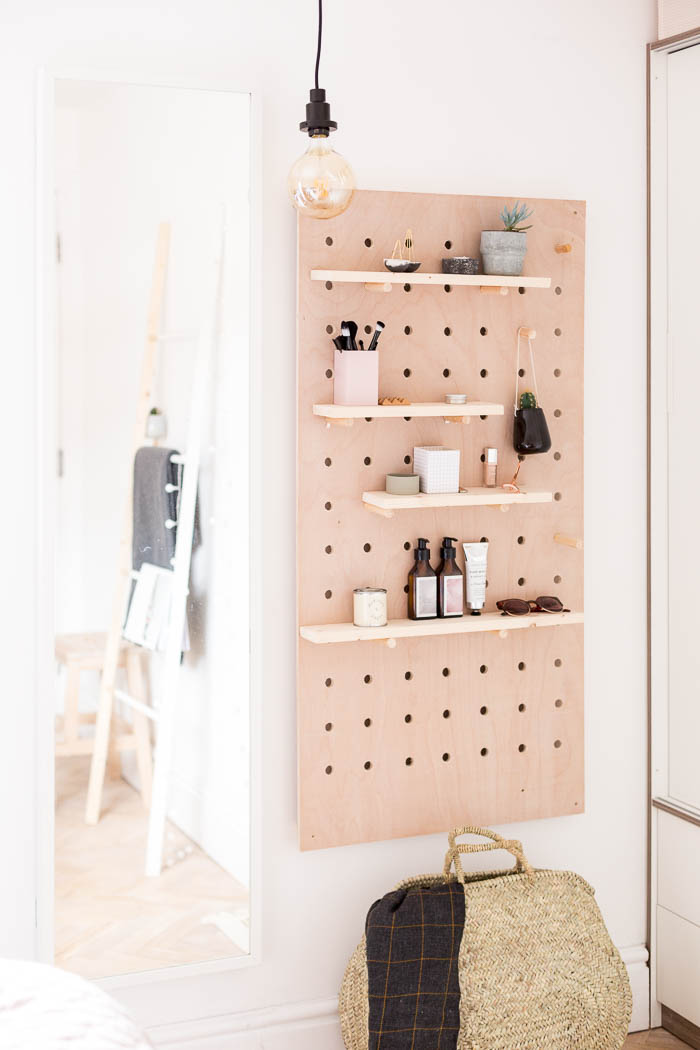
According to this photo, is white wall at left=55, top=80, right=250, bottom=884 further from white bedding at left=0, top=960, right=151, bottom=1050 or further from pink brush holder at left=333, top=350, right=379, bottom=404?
white bedding at left=0, top=960, right=151, bottom=1050

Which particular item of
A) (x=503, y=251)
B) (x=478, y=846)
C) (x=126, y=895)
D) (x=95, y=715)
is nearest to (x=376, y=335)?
(x=503, y=251)

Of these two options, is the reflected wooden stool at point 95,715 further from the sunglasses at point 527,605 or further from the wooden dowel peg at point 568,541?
the wooden dowel peg at point 568,541

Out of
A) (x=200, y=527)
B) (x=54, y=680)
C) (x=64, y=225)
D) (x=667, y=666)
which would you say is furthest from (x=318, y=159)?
(x=667, y=666)

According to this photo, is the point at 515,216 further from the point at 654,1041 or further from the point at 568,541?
the point at 654,1041

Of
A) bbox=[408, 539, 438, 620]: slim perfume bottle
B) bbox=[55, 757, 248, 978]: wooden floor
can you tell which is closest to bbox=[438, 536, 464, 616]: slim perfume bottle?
bbox=[408, 539, 438, 620]: slim perfume bottle

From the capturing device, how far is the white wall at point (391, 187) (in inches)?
79.7

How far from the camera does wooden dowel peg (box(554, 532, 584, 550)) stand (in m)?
2.33

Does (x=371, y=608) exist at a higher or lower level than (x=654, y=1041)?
higher

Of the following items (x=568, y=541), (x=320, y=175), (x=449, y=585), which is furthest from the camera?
(x=568, y=541)

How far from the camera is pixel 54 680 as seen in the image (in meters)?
2.03

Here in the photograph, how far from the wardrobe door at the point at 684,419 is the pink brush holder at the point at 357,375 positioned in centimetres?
77

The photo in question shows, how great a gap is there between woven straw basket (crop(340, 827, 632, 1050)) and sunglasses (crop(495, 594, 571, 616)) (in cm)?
47

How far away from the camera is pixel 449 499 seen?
2.12 meters

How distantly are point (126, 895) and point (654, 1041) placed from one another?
52.4 inches
